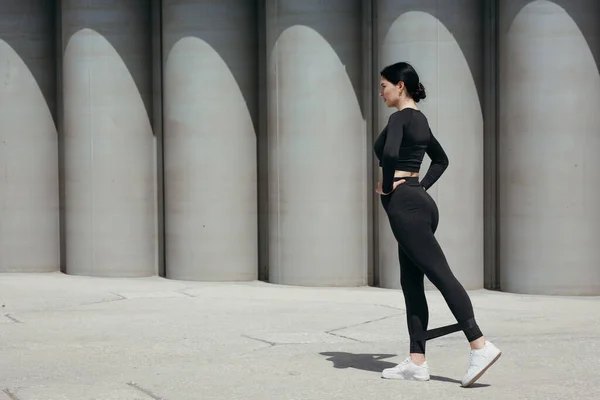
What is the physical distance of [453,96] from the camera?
34.1 ft

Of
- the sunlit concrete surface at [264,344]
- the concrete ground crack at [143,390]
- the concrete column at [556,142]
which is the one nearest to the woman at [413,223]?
the sunlit concrete surface at [264,344]

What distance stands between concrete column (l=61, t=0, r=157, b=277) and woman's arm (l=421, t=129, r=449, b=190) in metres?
5.70

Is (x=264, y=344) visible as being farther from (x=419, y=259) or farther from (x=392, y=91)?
(x=392, y=91)

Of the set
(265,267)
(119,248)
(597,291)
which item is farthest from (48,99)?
(597,291)

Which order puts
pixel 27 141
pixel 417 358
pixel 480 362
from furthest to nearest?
pixel 27 141
pixel 417 358
pixel 480 362

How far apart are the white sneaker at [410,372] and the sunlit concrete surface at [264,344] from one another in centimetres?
6

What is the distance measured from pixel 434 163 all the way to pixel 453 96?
3.76m

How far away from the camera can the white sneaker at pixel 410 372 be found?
635 centimetres

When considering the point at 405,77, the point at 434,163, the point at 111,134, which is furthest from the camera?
the point at 111,134

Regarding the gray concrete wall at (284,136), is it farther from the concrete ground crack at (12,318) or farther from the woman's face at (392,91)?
the woman's face at (392,91)

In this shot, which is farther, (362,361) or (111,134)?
(111,134)

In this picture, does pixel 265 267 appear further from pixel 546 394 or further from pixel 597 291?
pixel 546 394

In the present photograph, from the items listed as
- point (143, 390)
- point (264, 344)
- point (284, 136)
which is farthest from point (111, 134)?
point (143, 390)

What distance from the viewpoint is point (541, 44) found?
10070 mm
